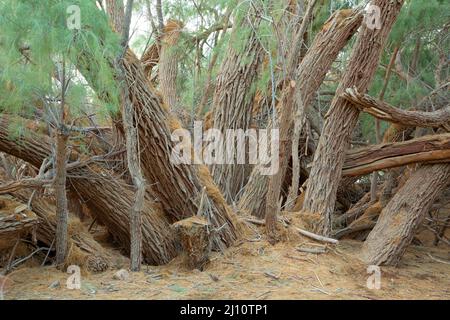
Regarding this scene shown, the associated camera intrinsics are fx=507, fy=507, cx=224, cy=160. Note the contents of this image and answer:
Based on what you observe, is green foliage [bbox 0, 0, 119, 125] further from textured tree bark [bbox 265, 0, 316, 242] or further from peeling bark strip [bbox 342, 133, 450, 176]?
peeling bark strip [bbox 342, 133, 450, 176]

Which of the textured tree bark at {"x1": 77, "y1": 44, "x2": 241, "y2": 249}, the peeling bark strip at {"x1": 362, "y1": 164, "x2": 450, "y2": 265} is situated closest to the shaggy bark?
the textured tree bark at {"x1": 77, "y1": 44, "x2": 241, "y2": 249}

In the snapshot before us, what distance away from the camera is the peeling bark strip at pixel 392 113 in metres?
5.37

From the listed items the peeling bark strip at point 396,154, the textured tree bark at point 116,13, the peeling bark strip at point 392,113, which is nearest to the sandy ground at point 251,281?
the peeling bark strip at point 396,154

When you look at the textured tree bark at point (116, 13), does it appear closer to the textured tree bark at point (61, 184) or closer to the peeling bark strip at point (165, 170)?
the peeling bark strip at point (165, 170)

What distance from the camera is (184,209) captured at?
502cm

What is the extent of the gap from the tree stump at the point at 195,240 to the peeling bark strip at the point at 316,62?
138 cm

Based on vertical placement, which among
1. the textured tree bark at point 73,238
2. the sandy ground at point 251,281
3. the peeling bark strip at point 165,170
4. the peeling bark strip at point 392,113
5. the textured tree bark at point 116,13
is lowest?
the sandy ground at point 251,281

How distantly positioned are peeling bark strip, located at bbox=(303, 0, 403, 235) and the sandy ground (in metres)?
0.68

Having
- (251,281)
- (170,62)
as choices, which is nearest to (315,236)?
(251,281)

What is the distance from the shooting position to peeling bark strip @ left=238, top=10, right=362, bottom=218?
563cm

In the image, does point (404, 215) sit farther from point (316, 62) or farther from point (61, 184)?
point (61, 184)

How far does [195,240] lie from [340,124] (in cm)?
222
